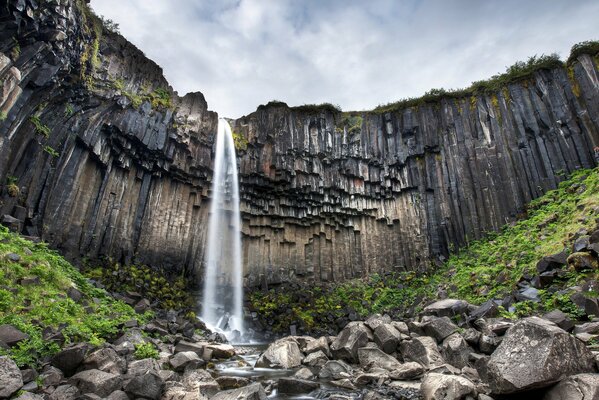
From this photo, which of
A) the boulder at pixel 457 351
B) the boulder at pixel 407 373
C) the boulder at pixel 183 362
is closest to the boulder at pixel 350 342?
the boulder at pixel 407 373

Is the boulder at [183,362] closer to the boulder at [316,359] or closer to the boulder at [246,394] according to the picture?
the boulder at [246,394]

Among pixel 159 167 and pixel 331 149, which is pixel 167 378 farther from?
pixel 331 149

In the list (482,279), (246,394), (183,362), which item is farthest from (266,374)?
(482,279)

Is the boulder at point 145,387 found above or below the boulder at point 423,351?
below

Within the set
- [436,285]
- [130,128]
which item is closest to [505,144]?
[436,285]

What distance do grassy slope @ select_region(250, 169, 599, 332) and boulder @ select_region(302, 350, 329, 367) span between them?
5634mm

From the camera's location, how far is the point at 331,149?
26781mm

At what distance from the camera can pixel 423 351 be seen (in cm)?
→ 944

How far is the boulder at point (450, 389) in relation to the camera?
5996mm

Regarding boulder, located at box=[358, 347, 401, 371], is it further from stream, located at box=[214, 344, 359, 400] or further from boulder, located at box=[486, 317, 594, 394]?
boulder, located at box=[486, 317, 594, 394]

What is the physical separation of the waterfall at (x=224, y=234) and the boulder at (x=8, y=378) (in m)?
16.8

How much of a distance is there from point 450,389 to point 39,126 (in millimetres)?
17284

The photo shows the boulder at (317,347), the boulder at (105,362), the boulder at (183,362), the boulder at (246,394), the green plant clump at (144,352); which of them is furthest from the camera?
the boulder at (317,347)

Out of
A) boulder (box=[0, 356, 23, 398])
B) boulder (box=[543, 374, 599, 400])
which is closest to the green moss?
boulder (box=[0, 356, 23, 398])
